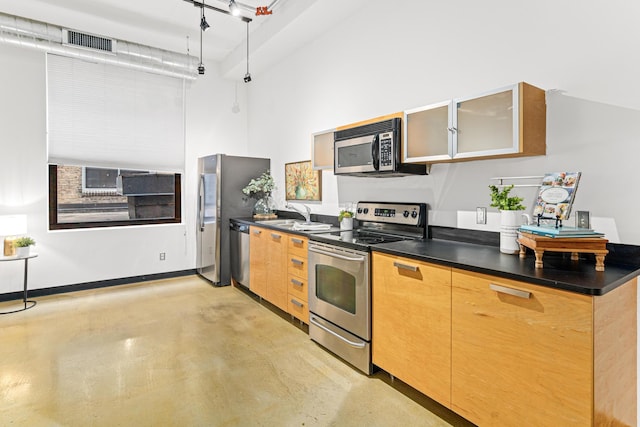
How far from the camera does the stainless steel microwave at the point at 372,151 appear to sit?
2594mm

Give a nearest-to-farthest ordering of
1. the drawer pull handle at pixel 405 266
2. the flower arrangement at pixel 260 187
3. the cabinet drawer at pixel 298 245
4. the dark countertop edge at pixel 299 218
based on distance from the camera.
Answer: the drawer pull handle at pixel 405 266
the cabinet drawer at pixel 298 245
the dark countertop edge at pixel 299 218
the flower arrangement at pixel 260 187

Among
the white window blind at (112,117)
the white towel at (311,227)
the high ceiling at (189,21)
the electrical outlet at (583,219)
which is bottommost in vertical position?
the white towel at (311,227)

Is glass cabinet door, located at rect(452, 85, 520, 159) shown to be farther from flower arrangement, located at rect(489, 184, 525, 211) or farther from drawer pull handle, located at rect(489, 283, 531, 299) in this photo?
drawer pull handle, located at rect(489, 283, 531, 299)

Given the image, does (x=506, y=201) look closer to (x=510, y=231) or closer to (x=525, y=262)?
(x=510, y=231)

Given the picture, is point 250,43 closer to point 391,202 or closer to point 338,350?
point 391,202

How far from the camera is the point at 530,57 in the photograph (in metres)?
2.16

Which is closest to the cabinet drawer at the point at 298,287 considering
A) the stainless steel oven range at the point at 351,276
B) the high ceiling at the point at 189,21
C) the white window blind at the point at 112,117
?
the stainless steel oven range at the point at 351,276

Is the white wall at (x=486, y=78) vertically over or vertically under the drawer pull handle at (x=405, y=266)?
over

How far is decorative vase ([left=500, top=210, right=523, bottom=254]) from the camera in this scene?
205 centimetres

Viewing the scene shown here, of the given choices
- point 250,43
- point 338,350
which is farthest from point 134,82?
point 338,350

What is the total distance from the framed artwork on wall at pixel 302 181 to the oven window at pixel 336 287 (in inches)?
54.4

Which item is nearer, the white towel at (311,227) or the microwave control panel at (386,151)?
the microwave control panel at (386,151)

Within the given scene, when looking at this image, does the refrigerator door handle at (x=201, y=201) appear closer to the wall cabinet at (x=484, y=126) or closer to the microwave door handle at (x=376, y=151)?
the microwave door handle at (x=376, y=151)

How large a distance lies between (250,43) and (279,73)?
0.52 m
